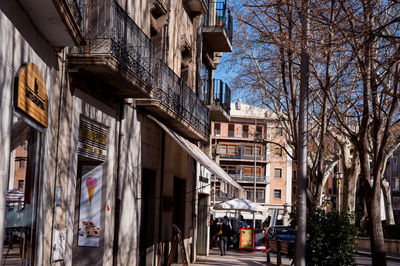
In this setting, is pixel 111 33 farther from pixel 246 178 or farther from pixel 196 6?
pixel 246 178

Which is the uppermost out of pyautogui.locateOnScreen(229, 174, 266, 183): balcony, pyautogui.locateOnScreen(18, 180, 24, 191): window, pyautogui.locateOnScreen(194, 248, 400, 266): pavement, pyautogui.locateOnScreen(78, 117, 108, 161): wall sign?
pyautogui.locateOnScreen(229, 174, 266, 183): balcony

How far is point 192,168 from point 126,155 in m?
9.25

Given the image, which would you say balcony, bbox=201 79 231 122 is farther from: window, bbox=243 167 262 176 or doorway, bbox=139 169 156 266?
window, bbox=243 167 262 176

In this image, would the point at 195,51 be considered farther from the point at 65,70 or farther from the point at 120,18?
the point at 65,70

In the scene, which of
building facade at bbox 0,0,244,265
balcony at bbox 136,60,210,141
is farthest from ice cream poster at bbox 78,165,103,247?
balcony at bbox 136,60,210,141

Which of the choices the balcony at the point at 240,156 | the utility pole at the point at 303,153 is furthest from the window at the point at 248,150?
the utility pole at the point at 303,153

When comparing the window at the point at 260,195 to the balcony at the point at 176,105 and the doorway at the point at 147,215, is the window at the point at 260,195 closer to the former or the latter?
the balcony at the point at 176,105

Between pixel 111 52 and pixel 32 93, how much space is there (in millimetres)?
2924

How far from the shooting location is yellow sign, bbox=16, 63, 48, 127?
26.3ft

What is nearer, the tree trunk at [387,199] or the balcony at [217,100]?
the balcony at [217,100]

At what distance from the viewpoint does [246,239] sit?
33.2 metres

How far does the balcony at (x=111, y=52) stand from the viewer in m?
11.1

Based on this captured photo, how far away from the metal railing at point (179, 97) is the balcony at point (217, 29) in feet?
13.4

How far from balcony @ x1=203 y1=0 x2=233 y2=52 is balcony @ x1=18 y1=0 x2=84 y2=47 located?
14843 mm
